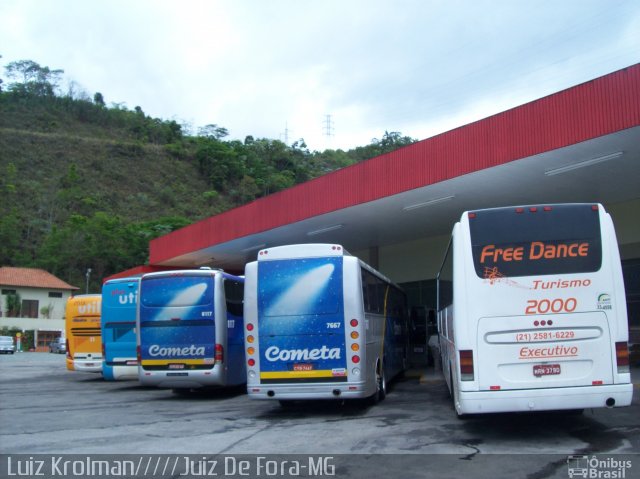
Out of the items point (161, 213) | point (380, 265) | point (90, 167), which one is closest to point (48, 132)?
point (90, 167)

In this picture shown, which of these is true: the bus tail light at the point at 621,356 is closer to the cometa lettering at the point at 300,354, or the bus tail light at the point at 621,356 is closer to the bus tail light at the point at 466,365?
the bus tail light at the point at 466,365

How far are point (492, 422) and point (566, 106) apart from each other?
6.64m

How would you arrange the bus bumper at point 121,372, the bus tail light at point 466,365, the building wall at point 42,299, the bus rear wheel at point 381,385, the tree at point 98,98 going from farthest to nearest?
the tree at point 98,98, the building wall at point 42,299, the bus bumper at point 121,372, the bus rear wheel at point 381,385, the bus tail light at point 466,365

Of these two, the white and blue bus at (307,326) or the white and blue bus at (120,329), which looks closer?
the white and blue bus at (307,326)

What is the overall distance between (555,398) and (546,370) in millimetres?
352

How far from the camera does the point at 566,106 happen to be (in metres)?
12.6

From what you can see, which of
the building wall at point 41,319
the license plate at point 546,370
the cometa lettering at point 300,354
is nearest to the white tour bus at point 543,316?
the license plate at point 546,370

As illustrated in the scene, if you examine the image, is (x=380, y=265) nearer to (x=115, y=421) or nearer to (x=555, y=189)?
(x=555, y=189)

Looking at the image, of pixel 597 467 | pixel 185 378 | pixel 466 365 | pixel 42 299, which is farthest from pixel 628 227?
pixel 42 299

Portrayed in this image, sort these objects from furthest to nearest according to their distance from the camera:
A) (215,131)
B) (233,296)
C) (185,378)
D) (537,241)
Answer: (215,131)
(233,296)
(185,378)
(537,241)

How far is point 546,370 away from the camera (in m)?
7.89

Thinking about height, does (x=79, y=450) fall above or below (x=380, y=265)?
below

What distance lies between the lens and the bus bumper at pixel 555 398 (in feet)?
25.5

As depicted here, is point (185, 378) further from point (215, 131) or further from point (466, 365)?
point (215, 131)
